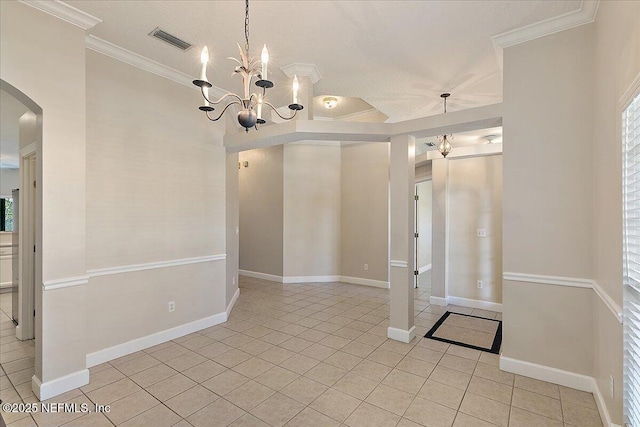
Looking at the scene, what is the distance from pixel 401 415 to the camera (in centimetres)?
217

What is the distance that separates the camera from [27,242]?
10.9ft

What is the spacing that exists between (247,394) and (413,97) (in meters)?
4.17

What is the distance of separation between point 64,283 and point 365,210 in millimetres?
5068

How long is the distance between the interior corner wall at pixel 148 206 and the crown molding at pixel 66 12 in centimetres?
40

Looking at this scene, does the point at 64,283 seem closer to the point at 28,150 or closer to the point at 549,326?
the point at 28,150

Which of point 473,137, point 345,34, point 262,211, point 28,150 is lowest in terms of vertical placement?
point 262,211

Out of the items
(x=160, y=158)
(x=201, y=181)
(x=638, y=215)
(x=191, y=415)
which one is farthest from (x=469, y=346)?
(x=160, y=158)

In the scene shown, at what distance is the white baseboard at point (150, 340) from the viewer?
285 cm

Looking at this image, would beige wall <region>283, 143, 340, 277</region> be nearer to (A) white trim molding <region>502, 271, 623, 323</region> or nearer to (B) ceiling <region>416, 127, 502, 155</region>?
(B) ceiling <region>416, 127, 502, 155</region>

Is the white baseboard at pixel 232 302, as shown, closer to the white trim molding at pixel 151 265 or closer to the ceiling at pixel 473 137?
the white trim molding at pixel 151 265

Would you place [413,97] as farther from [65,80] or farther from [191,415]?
[191,415]

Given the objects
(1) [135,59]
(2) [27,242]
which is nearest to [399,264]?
(1) [135,59]

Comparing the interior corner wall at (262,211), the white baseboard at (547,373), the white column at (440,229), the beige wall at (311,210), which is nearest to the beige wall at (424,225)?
the beige wall at (311,210)

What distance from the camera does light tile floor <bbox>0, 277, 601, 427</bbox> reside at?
2.13 meters
